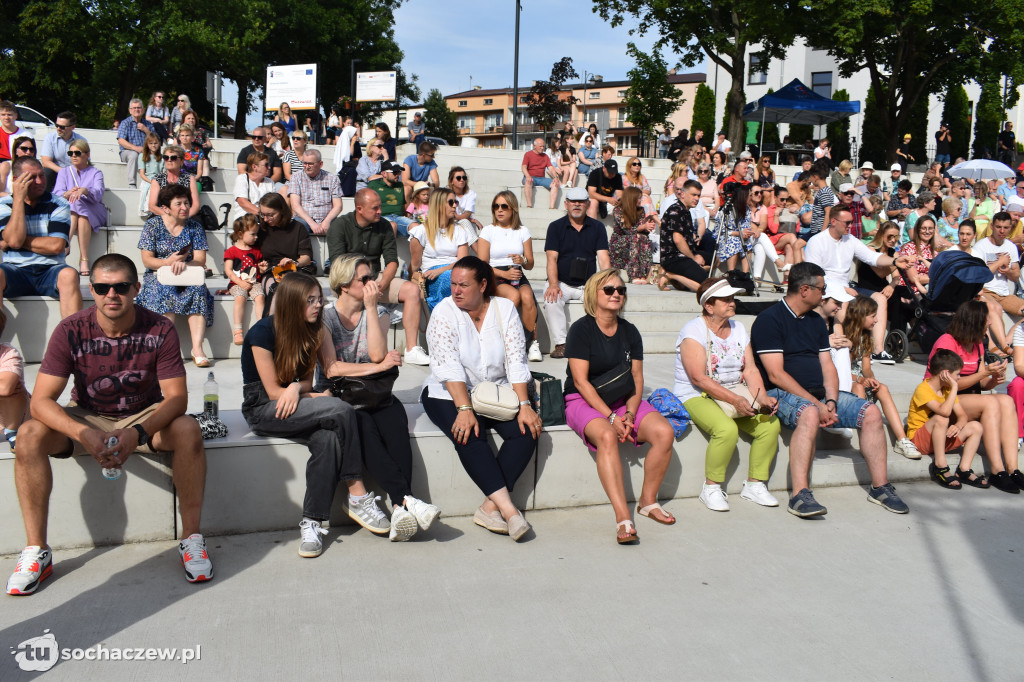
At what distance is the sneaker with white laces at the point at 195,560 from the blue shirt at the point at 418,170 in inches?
355

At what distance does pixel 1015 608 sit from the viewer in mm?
3863

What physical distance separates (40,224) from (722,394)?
530 cm

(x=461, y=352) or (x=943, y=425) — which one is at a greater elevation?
(x=461, y=352)

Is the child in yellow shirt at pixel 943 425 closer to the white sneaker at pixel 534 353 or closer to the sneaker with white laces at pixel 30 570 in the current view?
the white sneaker at pixel 534 353

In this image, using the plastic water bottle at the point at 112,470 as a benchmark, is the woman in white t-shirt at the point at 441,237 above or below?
above

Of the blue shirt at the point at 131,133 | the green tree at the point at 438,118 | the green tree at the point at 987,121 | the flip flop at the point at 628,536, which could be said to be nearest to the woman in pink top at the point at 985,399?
the flip flop at the point at 628,536

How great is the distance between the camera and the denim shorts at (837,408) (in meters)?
5.36

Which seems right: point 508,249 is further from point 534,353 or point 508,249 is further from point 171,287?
point 171,287

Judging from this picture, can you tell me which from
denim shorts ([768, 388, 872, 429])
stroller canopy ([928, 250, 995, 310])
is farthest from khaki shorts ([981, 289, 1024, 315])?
denim shorts ([768, 388, 872, 429])

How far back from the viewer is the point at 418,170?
486 inches

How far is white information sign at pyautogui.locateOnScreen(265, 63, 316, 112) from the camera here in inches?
949

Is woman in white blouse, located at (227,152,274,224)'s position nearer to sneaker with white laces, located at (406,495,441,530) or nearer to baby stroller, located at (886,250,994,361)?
sneaker with white laces, located at (406,495,441,530)

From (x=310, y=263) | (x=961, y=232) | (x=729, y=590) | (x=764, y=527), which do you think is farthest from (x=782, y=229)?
(x=729, y=590)

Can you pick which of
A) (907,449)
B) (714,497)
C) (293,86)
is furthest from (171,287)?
(293,86)
